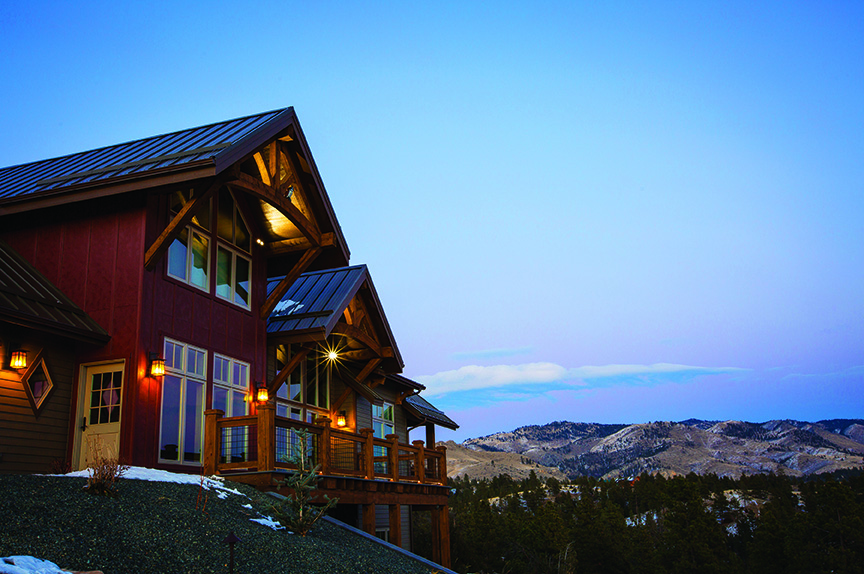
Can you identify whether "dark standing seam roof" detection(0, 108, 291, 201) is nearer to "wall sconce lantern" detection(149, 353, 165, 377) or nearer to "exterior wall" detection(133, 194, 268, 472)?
"exterior wall" detection(133, 194, 268, 472)

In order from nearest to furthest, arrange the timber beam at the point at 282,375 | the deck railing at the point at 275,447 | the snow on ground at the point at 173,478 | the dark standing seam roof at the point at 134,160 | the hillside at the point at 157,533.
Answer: the hillside at the point at 157,533
the snow on ground at the point at 173,478
the deck railing at the point at 275,447
the dark standing seam roof at the point at 134,160
the timber beam at the point at 282,375

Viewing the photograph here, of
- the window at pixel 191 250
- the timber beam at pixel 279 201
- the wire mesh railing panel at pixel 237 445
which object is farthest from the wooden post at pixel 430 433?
the window at pixel 191 250

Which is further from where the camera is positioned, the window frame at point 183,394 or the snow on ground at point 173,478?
the window frame at point 183,394

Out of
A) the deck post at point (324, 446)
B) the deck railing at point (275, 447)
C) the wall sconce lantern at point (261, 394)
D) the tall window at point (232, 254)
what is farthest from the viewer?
the wall sconce lantern at point (261, 394)

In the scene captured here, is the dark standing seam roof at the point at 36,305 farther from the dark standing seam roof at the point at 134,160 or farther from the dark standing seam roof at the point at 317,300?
the dark standing seam roof at the point at 317,300

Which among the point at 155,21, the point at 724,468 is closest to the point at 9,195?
the point at 155,21

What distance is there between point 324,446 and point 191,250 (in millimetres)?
4393

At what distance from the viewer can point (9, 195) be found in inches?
483

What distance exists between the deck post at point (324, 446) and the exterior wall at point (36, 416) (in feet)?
13.1

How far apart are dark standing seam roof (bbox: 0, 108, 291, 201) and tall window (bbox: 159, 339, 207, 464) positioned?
9.79 feet

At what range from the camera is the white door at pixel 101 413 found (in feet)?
34.8

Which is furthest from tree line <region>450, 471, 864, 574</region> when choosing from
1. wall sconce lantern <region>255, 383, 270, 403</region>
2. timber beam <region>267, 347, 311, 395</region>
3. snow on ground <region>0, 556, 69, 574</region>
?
snow on ground <region>0, 556, 69, 574</region>

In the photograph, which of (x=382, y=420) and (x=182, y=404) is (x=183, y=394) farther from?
(x=382, y=420)

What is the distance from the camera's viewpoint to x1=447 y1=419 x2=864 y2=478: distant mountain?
119m
